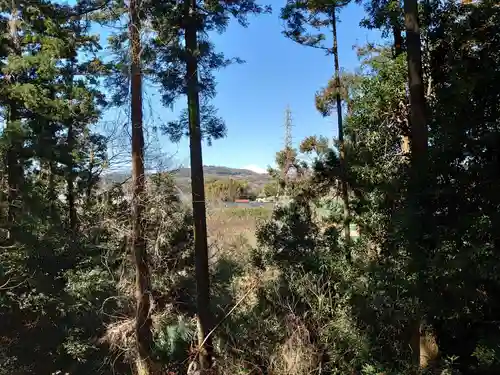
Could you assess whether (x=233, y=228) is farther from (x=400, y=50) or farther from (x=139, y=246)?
(x=400, y=50)

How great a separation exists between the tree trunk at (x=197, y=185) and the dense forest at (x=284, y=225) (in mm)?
35

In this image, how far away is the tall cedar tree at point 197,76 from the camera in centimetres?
931

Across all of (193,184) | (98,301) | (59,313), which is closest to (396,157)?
(193,184)

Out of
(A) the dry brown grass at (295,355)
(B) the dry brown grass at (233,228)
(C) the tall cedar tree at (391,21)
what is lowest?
(A) the dry brown grass at (295,355)

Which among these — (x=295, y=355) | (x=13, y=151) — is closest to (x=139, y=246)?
(x=295, y=355)

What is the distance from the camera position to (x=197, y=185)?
9977 mm

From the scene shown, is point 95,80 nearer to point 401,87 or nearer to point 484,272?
point 401,87

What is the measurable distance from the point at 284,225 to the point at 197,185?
179 inches

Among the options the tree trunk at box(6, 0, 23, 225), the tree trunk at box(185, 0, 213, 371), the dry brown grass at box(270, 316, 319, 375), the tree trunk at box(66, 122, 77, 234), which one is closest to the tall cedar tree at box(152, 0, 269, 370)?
the tree trunk at box(185, 0, 213, 371)

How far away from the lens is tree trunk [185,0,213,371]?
953 centimetres

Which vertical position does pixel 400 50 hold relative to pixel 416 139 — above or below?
above

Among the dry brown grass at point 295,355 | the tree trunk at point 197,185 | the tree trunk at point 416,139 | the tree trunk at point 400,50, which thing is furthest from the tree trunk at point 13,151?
the tree trunk at point 416,139

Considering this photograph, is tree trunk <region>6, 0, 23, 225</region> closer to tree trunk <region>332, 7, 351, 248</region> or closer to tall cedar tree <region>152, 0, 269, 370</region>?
tall cedar tree <region>152, 0, 269, 370</region>

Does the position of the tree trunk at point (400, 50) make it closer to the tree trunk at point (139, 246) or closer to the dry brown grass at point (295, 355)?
the dry brown grass at point (295, 355)
